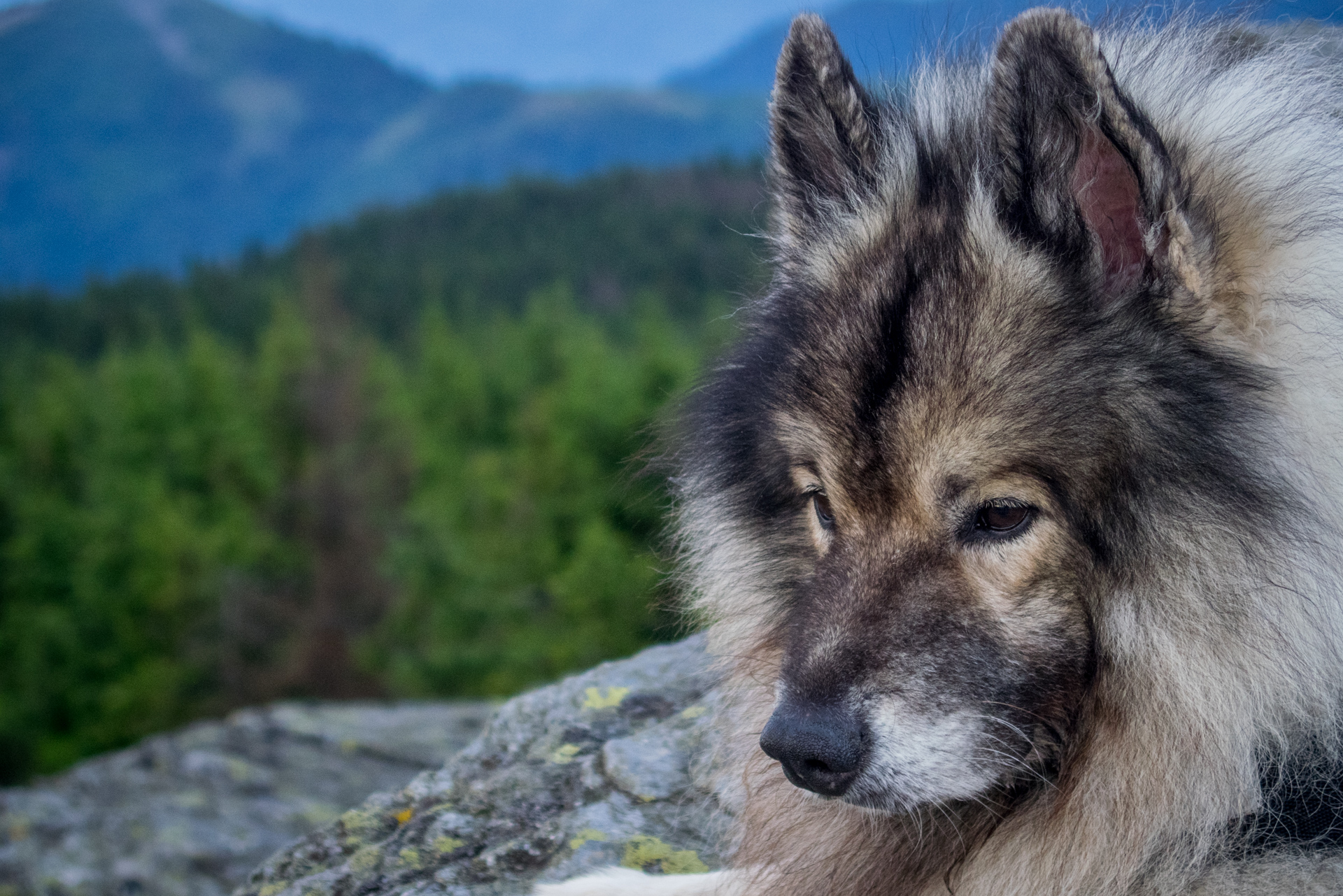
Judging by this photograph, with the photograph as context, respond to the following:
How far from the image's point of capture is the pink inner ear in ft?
7.73

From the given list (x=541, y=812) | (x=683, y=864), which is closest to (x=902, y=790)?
(x=683, y=864)

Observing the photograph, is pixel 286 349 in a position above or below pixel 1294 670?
above

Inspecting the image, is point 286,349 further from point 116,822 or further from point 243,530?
point 116,822

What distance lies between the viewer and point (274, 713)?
12164 millimetres

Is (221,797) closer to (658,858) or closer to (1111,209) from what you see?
(658,858)

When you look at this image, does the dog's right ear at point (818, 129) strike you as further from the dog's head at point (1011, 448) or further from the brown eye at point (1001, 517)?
the brown eye at point (1001, 517)

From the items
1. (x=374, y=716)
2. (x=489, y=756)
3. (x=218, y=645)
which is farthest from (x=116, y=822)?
(x=218, y=645)

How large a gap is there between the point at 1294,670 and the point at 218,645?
33.9m

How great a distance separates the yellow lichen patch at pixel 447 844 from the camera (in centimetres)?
381

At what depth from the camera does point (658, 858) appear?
3.65m

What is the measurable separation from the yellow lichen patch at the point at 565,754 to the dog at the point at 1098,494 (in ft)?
6.57

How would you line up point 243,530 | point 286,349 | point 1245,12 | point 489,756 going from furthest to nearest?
point 286,349 < point 243,530 < point 489,756 < point 1245,12

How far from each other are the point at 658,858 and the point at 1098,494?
208 centimetres

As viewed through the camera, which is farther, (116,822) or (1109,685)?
(116,822)
